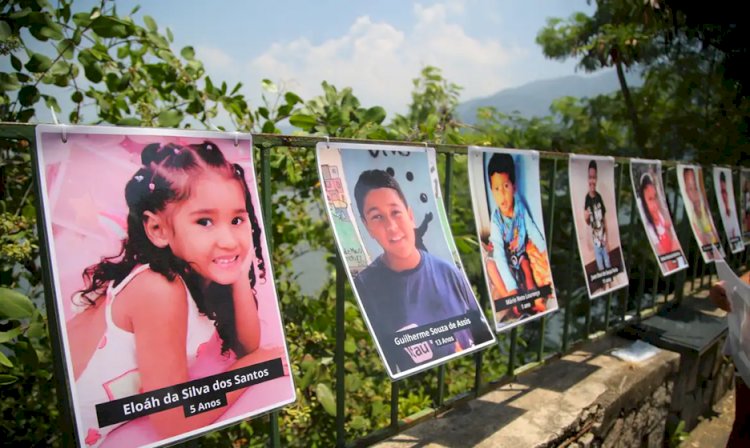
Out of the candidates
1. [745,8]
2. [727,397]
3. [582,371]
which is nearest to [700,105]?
[745,8]

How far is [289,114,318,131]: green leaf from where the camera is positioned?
7.88 ft

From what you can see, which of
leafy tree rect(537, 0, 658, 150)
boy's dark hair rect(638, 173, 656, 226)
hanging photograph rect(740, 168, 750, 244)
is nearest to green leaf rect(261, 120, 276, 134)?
boy's dark hair rect(638, 173, 656, 226)

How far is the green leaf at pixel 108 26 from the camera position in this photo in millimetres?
1890

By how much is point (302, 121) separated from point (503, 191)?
1.04 m

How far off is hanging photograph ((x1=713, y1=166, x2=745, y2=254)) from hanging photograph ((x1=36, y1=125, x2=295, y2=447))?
4.40 meters

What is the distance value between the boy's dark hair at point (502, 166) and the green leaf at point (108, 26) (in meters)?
1.57

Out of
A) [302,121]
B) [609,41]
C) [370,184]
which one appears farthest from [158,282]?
[609,41]

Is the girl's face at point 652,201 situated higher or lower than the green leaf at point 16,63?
lower

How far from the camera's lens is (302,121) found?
7.93 feet

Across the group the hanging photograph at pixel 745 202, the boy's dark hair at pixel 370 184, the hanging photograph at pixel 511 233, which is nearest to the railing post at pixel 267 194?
the boy's dark hair at pixel 370 184

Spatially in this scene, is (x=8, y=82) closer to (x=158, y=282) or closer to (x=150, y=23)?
(x=150, y=23)

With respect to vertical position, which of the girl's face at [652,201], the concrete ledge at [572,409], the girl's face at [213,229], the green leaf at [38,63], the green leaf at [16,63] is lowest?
the concrete ledge at [572,409]

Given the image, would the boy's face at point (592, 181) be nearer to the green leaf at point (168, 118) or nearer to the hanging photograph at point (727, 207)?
the green leaf at point (168, 118)

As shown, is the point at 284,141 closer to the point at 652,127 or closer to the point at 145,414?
the point at 145,414
